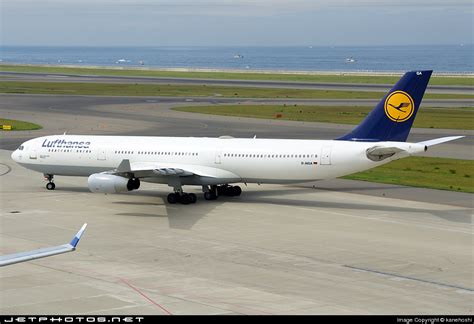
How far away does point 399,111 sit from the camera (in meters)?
50.2

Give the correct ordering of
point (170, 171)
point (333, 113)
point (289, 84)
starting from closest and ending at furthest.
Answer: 1. point (170, 171)
2. point (333, 113)
3. point (289, 84)

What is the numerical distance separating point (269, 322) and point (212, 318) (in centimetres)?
189

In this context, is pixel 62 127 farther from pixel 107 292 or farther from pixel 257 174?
pixel 107 292

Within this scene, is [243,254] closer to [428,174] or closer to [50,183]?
[50,183]

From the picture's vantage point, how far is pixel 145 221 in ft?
156

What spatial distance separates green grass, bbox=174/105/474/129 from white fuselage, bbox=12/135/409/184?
4967 cm

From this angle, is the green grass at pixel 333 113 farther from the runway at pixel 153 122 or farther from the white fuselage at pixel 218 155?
the white fuselage at pixel 218 155

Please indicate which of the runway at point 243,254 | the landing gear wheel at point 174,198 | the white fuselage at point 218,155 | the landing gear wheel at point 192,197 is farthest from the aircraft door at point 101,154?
the landing gear wheel at point 192,197

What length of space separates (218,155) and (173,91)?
105253 millimetres

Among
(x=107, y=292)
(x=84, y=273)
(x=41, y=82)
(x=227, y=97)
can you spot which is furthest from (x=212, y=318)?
(x=41, y=82)

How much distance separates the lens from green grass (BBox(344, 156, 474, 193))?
6025 centimetres

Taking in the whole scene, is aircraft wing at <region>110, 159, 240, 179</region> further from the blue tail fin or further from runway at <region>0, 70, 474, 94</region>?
runway at <region>0, 70, 474, 94</region>

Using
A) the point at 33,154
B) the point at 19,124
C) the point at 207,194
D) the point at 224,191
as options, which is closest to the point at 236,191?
the point at 224,191

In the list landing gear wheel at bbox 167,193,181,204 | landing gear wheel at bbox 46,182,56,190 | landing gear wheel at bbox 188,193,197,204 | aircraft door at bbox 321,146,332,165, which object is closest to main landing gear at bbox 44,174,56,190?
landing gear wheel at bbox 46,182,56,190
